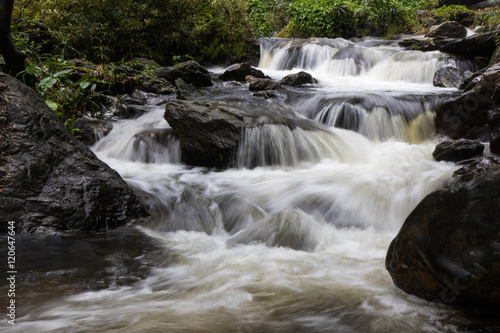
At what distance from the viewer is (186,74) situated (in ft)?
31.8

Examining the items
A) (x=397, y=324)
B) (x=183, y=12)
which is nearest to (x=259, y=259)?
(x=397, y=324)

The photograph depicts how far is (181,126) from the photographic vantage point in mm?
5590

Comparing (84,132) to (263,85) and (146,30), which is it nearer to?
(263,85)

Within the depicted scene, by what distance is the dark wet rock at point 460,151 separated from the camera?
513 centimetres

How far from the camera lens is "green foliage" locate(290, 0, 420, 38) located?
15484 mm

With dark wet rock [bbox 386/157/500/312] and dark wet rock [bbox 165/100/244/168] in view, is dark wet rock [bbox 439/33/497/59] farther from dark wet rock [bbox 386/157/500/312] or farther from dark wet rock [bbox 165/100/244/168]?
dark wet rock [bbox 386/157/500/312]

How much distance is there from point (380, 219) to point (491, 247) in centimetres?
224

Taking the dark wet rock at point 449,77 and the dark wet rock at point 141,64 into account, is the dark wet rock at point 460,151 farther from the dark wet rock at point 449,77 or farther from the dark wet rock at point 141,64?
the dark wet rock at point 141,64

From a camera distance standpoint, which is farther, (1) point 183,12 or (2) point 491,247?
(1) point 183,12

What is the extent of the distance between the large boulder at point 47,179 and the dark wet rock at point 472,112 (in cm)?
555

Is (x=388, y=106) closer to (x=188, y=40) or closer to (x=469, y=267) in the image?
(x=469, y=267)

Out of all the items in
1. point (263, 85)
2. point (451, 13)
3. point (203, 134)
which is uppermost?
point (451, 13)

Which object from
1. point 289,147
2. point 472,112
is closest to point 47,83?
point 289,147

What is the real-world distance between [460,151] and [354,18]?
12161 millimetres
